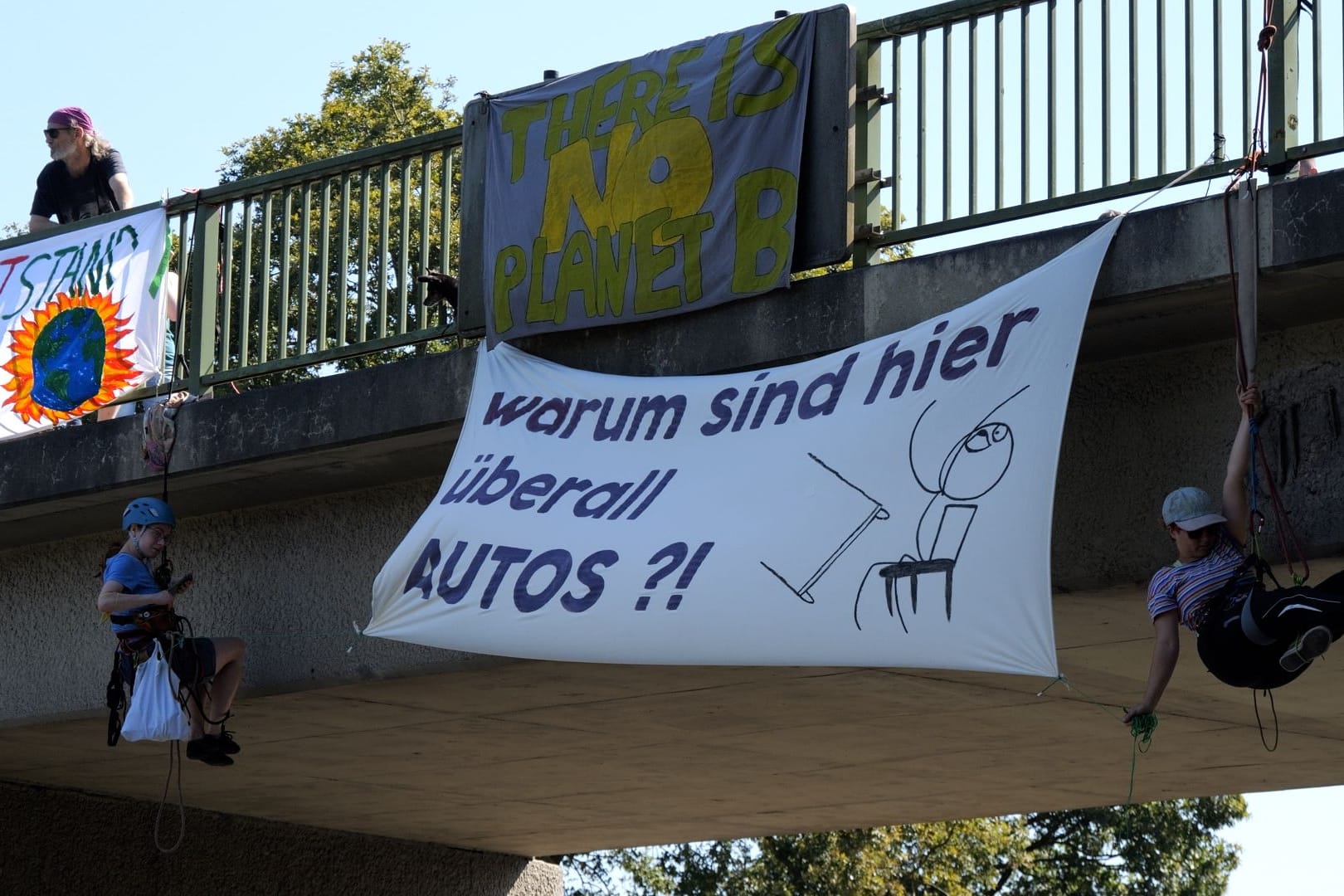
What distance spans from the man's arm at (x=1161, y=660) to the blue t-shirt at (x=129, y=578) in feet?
16.1

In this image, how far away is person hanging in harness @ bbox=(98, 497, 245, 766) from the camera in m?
9.99

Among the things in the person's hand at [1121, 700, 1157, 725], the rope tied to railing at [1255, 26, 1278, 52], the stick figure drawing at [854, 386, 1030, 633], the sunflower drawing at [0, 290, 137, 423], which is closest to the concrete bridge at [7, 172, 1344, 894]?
the sunflower drawing at [0, 290, 137, 423]

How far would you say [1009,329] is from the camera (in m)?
7.72

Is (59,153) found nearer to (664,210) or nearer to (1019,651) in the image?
(664,210)

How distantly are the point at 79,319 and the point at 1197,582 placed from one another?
6.60 metres

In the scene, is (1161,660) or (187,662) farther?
(187,662)

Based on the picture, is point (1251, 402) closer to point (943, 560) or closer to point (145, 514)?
point (943, 560)

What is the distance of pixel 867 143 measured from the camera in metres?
8.84

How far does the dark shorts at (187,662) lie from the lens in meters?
10.2

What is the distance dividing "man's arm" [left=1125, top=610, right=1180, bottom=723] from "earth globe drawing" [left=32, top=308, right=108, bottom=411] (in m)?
6.21

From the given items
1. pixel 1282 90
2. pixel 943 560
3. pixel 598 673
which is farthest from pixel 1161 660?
pixel 598 673

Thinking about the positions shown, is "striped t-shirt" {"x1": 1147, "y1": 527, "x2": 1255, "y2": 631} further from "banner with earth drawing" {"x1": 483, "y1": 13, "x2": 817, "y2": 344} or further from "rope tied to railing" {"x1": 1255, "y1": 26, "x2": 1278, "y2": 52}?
"banner with earth drawing" {"x1": 483, "y1": 13, "x2": 817, "y2": 344}

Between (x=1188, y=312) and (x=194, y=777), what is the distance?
9088 millimetres

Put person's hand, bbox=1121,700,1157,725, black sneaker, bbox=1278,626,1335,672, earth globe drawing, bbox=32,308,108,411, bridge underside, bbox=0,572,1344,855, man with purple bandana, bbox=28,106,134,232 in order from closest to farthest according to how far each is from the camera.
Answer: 1. black sneaker, bbox=1278,626,1335,672
2. person's hand, bbox=1121,700,1157,725
3. bridge underside, bbox=0,572,1344,855
4. earth globe drawing, bbox=32,308,108,411
5. man with purple bandana, bbox=28,106,134,232
